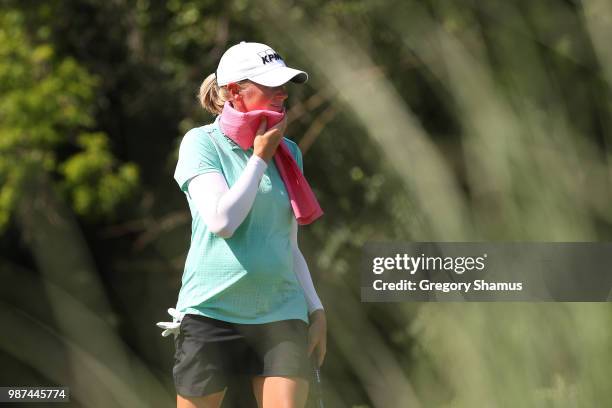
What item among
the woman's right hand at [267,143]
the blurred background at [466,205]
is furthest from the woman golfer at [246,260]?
the blurred background at [466,205]

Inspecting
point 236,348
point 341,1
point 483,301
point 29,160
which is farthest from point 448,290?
point 29,160

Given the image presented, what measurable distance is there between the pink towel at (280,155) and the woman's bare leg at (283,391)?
0.40 meters

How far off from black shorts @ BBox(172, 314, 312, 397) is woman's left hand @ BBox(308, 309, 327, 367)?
118 millimetres

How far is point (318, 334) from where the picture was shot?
2762 mm

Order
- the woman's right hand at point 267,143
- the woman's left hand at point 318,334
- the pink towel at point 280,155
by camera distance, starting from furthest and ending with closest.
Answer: the woman's left hand at point 318,334, the pink towel at point 280,155, the woman's right hand at point 267,143

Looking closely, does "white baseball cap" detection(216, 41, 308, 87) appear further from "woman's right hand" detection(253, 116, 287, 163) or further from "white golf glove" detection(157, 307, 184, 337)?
"white golf glove" detection(157, 307, 184, 337)

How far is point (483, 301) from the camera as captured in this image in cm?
138

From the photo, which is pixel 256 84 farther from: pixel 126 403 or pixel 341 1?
pixel 341 1

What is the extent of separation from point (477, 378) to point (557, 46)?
45cm

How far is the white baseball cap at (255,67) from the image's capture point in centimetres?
263

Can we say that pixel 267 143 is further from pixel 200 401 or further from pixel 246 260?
pixel 200 401

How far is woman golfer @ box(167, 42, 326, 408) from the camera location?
2.56m

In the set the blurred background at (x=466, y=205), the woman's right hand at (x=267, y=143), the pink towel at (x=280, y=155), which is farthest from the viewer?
the pink towel at (x=280, y=155)

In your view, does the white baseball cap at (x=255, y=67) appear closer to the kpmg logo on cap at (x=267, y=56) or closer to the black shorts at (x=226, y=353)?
the kpmg logo on cap at (x=267, y=56)
